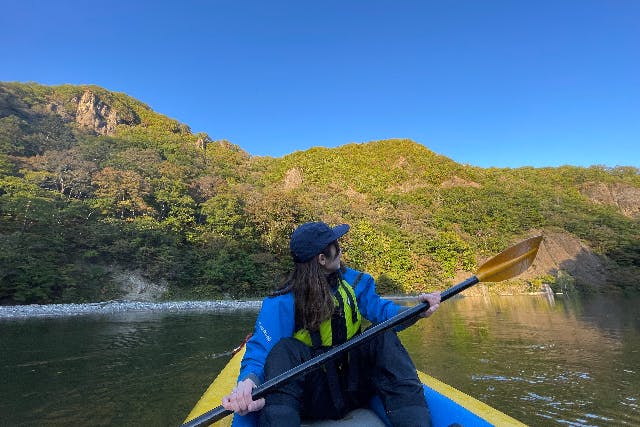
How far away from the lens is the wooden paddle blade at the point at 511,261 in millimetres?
2389

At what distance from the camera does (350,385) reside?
1.90m

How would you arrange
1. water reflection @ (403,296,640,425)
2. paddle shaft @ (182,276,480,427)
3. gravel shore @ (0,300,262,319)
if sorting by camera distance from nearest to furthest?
1. paddle shaft @ (182,276,480,427)
2. water reflection @ (403,296,640,425)
3. gravel shore @ (0,300,262,319)

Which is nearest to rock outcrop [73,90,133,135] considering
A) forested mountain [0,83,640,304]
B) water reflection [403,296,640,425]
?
forested mountain [0,83,640,304]

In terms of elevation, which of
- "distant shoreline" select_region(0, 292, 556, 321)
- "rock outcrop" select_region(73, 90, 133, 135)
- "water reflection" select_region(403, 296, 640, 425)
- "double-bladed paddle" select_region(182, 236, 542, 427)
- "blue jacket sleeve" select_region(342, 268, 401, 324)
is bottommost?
"water reflection" select_region(403, 296, 640, 425)

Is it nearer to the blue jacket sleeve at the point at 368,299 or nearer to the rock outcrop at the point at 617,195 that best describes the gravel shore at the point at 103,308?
the blue jacket sleeve at the point at 368,299

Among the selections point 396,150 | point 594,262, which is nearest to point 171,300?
point 594,262

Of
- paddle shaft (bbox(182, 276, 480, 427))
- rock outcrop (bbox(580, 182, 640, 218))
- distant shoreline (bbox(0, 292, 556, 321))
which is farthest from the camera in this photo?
rock outcrop (bbox(580, 182, 640, 218))

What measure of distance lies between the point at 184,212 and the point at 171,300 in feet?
25.3

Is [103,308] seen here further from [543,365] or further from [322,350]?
[322,350]

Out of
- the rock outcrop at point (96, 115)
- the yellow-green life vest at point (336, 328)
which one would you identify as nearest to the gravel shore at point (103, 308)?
the yellow-green life vest at point (336, 328)

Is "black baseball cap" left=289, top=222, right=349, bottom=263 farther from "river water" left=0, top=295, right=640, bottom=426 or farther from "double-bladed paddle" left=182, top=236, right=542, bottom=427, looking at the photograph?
"river water" left=0, top=295, right=640, bottom=426

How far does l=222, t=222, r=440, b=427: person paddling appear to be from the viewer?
167 centimetres

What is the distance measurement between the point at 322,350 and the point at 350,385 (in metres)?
0.27

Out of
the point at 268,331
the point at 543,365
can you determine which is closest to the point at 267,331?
the point at 268,331
